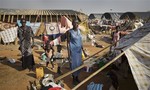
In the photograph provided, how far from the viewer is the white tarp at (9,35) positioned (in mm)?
17405

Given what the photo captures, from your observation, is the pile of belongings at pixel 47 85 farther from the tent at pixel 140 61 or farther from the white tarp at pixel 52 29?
the white tarp at pixel 52 29

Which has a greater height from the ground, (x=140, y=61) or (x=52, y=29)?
(x=140, y=61)

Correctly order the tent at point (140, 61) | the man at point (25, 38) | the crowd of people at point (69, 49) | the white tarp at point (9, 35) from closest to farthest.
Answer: the tent at point (140, 61) < the crowd of people at point (69, 49) < the man at point (25, 38) < the white tarp at point (9, 35)

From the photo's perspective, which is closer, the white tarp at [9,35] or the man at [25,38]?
the man at [25,38]

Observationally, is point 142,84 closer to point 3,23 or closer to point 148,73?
point 148,73

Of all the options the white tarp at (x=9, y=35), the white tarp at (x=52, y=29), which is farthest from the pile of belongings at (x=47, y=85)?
the white tarp at (x=9, y=35)

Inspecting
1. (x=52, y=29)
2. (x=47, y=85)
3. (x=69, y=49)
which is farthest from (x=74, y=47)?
(x=52, y=29)

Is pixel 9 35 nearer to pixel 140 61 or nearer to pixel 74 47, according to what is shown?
pixel 74 47

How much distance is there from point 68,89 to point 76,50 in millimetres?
1264

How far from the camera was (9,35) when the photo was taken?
→ 17562 millimetres

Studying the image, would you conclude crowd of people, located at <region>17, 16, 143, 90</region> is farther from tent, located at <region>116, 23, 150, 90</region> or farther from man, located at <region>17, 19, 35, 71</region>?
tent, located at <region>116, 23, 150, 90</region>

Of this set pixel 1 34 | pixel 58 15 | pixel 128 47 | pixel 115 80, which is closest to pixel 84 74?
pixel 115 80

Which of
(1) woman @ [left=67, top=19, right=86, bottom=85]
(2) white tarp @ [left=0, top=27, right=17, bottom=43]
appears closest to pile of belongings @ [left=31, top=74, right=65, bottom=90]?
(1) woman @ [left=67, top=19, right=86, bottom=85]

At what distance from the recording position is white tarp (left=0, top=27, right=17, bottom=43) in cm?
1740
